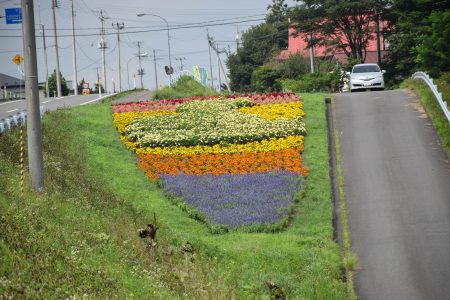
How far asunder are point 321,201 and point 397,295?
6801 millimetres

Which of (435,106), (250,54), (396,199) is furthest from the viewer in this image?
(250,54)

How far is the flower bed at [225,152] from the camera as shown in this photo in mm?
22953

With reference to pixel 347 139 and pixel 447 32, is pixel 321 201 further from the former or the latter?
pixel 447 32

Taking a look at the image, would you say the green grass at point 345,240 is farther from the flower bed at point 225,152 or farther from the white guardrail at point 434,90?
the white guardrail at point 434,90

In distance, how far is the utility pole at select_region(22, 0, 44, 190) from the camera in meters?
18.7

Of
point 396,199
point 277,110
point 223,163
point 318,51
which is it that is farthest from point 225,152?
point 318,51

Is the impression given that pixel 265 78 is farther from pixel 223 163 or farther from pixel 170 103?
pixel 223 163

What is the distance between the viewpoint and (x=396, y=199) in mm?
23094

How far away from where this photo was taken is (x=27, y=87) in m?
19.2

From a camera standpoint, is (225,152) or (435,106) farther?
(435,106)

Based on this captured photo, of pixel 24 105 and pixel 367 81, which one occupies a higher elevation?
pixel 367 81

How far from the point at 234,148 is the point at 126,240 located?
14910mm

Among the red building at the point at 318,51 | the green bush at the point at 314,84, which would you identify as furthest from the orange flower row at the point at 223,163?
the red building at the point at 318,51

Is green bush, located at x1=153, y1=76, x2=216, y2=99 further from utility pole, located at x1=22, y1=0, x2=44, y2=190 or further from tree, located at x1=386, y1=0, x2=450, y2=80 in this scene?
utility pole, located at x1=22, y1=0, x2=44, y2=190
